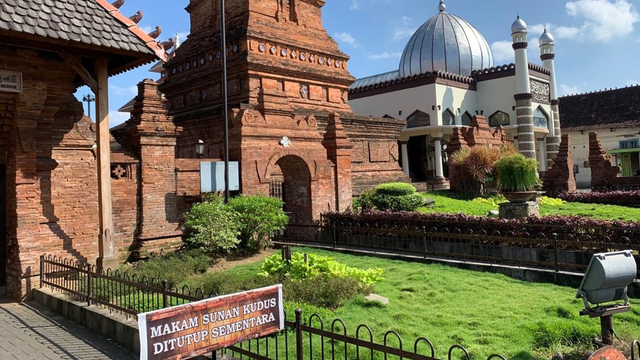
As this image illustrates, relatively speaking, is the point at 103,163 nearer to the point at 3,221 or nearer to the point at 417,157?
the point at 3,221

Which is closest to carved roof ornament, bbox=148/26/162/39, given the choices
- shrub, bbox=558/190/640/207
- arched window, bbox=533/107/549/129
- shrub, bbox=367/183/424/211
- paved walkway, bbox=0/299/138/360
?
paved walkway, bbox=0/299/138/360

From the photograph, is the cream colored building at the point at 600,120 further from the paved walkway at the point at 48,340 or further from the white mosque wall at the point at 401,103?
the paved walkway at the point at 48,340

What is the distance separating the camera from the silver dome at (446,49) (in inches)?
1522

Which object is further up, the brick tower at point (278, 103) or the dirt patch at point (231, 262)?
the brick tower at point (278, 103)

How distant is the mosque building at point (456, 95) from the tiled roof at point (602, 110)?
733 centimetres

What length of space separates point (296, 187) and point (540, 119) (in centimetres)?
2967

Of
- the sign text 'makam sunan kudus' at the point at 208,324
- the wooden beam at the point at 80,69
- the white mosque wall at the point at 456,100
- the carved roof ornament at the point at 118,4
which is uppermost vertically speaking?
the white mosque wall at the point at 456,100

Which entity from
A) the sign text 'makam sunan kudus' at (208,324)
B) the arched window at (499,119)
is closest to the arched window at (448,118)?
the arched window at (499,119)

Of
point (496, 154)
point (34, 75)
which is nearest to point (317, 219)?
point (34, 75)

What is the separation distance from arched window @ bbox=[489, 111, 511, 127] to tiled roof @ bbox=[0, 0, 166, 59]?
32203 mm

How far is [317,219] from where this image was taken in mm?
16312

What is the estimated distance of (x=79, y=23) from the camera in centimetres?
865

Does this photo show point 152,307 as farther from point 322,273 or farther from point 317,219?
point 317,219

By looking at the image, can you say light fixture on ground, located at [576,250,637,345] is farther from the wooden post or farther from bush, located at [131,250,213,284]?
the wooden post
